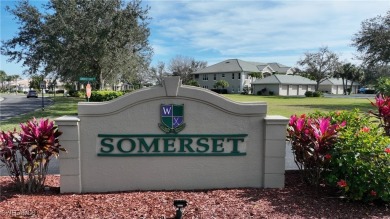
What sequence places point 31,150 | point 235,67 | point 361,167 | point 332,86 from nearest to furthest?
point 361,167 < point 31,150 < point 235,67 < point 332,86

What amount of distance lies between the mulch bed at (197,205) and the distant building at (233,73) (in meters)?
65.6

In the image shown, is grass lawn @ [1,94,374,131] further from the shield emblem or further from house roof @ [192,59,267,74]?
house roof @ [192,59,267,74]

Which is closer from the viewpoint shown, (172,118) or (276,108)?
(172,118)

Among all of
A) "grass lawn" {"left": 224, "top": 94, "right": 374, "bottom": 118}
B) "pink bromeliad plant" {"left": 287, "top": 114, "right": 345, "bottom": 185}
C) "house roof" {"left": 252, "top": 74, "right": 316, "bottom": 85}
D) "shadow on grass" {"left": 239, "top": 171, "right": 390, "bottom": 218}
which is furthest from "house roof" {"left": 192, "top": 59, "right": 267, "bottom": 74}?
"shadow on grass" {"left": 239, "top": 171, "right": 390, "bottom": 218}

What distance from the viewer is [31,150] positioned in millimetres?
4629

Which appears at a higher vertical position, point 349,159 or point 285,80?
Result: point 285,80

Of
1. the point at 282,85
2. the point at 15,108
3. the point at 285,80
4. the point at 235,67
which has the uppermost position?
the point at 235,67

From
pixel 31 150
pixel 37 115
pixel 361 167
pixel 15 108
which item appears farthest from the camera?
pixel 15 108

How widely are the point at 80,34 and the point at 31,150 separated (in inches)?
737

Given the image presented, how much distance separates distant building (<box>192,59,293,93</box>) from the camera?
230 ft

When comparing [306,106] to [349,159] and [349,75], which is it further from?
[349,75]

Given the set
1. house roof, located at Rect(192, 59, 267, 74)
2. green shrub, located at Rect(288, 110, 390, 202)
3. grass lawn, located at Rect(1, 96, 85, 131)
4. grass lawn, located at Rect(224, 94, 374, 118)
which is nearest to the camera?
green shrub, located at Rect(288, 110, 390, 202)

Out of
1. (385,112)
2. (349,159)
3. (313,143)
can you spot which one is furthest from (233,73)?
(349,159)

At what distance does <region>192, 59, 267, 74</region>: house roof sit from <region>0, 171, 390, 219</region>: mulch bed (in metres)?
65.7
